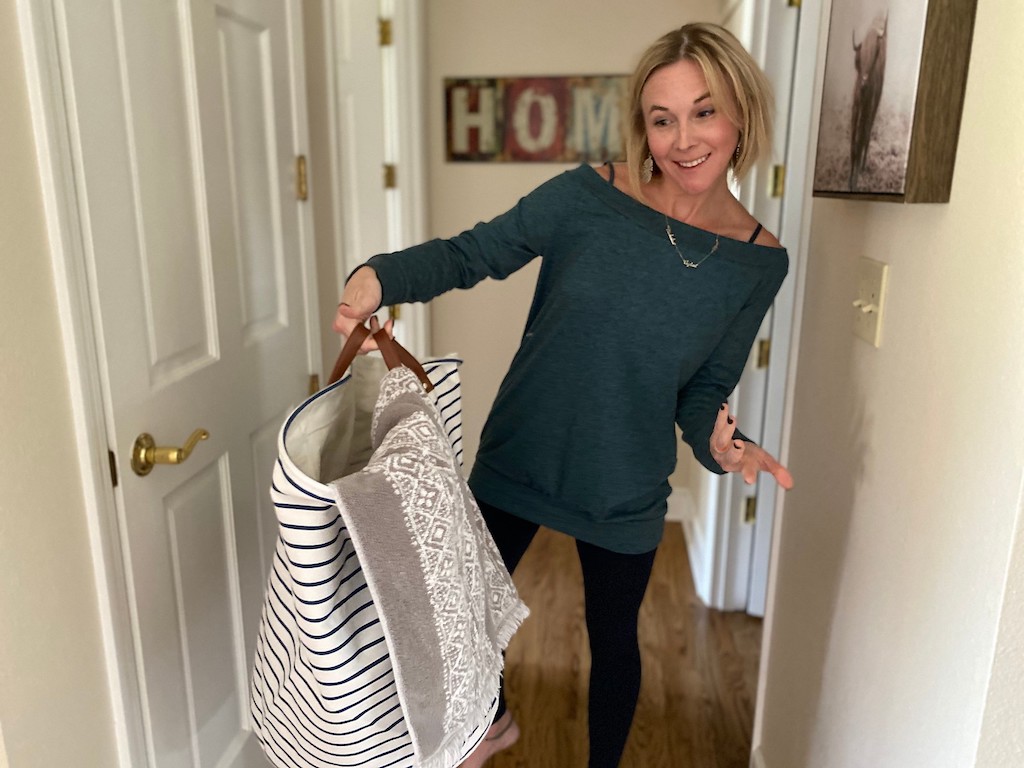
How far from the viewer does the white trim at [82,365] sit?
2.73ft

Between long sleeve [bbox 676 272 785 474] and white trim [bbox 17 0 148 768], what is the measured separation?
865 millimetres

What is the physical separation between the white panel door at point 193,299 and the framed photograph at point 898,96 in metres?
0.95

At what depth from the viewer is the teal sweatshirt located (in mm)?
1208

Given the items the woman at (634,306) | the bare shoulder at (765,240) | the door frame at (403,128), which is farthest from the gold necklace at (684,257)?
the door frame at (403,128)

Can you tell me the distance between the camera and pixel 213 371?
126 centimetres

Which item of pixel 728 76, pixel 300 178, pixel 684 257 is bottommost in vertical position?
pixel 684 257

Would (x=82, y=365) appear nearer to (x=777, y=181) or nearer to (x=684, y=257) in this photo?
(x=684, y=257)

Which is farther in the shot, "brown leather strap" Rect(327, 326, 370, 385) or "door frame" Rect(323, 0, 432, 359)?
"door frame" Rect(323, 0, 432, 359)

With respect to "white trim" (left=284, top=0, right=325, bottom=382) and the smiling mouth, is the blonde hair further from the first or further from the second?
"white trim" (left=284, top=0, right=325, bottom=382)

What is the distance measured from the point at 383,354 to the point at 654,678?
145 cm

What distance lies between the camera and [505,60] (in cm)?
272

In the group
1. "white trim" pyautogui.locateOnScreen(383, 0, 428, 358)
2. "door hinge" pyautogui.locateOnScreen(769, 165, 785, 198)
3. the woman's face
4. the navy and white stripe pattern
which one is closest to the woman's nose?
the woman's face

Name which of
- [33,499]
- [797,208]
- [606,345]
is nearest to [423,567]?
[33,499]

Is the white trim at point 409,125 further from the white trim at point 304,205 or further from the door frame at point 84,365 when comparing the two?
the door frame at point 84,365
